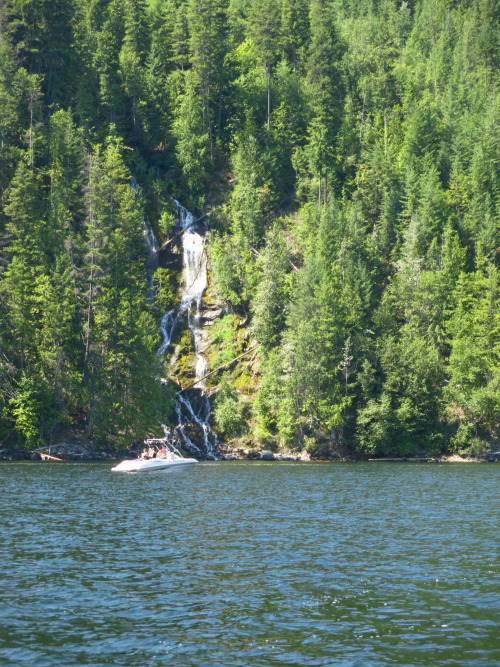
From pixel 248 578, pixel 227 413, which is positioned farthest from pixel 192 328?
pixel 248 578

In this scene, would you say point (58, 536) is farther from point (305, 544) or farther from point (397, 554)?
point (397, 554)

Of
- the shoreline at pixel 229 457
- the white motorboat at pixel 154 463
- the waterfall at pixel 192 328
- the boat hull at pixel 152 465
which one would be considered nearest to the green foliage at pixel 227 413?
the waterfall at pixel 192 328

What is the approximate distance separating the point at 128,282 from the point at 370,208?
3577cm

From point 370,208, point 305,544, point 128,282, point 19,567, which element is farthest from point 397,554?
point 370,208

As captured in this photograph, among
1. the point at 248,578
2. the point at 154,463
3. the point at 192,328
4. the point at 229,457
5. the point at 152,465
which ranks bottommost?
the point at 248,578

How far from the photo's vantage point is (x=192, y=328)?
298ft

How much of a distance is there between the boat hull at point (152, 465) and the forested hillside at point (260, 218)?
36.7 ft

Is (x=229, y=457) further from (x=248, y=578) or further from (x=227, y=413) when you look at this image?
(x=248, y=578)

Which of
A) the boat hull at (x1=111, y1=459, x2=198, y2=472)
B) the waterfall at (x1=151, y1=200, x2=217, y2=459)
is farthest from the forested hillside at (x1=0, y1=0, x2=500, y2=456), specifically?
the boat hull at (x1=111, y1=459, x2=198, y2=472)

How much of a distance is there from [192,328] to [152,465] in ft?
97.8

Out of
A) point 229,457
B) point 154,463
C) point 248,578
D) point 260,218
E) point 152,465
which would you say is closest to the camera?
point 248,578

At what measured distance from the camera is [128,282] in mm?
81938

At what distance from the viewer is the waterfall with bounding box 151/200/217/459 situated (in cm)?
7869

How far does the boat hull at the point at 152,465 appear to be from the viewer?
61.2 m
